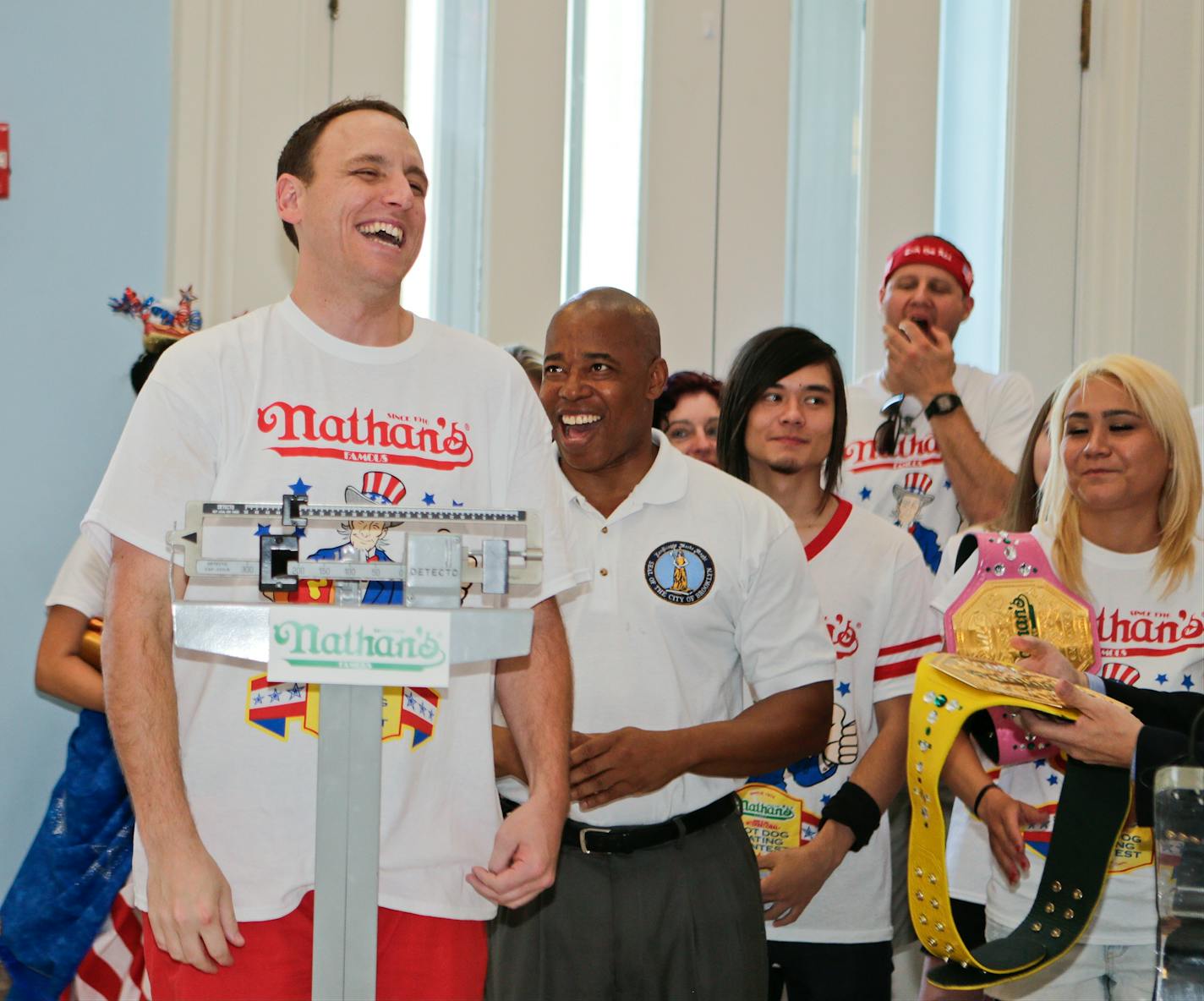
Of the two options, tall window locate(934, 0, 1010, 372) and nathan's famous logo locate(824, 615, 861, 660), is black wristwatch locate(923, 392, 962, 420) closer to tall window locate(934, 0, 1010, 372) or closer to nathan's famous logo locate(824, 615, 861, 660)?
nathan's famous logo locate(824, 615, 861, 660)

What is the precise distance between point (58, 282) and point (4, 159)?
308 mm

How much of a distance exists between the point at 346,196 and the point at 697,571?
93 cm

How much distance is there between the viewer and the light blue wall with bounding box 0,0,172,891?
332 cm

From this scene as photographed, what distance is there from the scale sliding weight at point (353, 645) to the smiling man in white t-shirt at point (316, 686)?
305 millimetres

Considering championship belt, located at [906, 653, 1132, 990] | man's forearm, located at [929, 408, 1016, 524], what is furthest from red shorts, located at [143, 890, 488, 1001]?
man's forearm, located at [929, 408, 1016, 524]

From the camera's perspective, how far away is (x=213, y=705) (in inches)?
65.9

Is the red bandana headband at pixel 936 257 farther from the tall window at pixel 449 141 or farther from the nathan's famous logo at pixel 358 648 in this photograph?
the nathan's famous logo at pixel 358 648

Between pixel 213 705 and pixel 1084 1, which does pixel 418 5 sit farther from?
pixel 213 705

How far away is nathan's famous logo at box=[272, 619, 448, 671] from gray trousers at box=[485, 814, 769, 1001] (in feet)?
3.83

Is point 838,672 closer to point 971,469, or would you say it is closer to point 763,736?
point 763,736

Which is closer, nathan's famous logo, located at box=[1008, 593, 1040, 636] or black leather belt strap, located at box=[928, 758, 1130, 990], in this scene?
black leather belt strap, located at box=[928, 758, 1130, 990]

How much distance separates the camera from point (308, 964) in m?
1.63

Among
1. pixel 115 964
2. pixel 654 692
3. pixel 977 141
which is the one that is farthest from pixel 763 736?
pixel 977 141

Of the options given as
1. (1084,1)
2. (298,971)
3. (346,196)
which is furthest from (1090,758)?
(1084,1)
